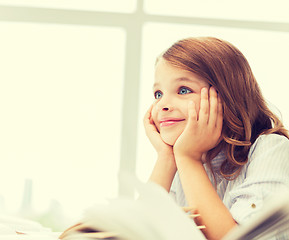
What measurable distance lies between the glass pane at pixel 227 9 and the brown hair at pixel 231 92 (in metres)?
1.21

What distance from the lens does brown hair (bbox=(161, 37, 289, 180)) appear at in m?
0.81

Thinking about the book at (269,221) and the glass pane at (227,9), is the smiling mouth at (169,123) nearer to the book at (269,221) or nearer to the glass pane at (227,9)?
the book at (269,221)

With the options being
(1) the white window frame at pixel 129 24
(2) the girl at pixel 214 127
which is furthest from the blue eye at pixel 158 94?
(1) the white window frame at pixel 129 24

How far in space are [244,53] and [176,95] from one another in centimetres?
135

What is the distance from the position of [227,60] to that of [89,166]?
124cm

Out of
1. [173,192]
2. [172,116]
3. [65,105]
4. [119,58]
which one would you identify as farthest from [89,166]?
[172,116]

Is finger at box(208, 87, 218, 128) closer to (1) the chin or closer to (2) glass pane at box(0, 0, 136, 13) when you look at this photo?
(1) the chin

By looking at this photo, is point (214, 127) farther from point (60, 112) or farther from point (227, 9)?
point (227, 9)

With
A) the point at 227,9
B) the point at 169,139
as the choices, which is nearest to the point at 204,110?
the point at 169,139

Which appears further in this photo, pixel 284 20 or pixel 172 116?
pixel 284 20

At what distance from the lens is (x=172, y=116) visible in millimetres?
814

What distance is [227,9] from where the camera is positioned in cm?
206

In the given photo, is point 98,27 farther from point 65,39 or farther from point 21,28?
point 21,28

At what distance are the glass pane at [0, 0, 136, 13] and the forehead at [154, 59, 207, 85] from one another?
123cm
